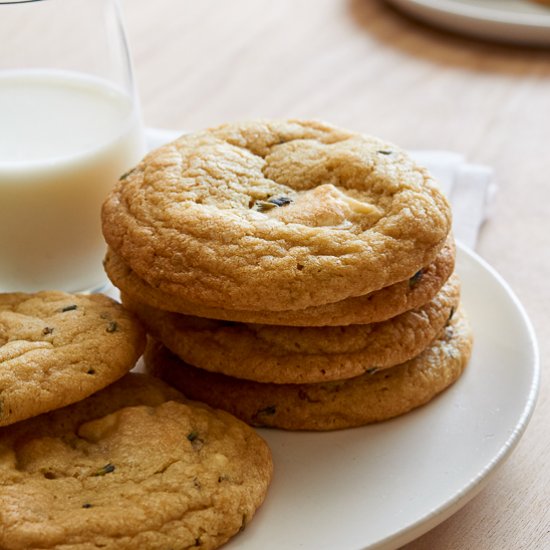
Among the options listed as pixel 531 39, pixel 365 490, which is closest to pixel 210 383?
pixel 365 490

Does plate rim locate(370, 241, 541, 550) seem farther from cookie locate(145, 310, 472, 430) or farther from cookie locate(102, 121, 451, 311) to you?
cookie locate(102, 121, 451, 311)

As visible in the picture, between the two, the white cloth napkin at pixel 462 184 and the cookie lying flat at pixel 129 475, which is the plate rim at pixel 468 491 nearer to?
the cookie lying flat at pixel 129 475

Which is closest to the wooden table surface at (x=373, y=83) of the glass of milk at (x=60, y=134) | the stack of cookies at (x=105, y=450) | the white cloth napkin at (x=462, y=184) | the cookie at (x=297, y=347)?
the white cloth napkin at (x=462, y=184)

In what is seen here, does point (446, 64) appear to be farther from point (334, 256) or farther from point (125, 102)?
point (334, 256)

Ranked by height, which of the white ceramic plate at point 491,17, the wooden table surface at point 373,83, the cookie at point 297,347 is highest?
the white ceramic plate at point 491,17

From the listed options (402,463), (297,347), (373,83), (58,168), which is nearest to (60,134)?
(58,168)

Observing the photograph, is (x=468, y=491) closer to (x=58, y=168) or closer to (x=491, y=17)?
(x=58, y=168)
